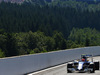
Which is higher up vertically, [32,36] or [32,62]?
[32,62]

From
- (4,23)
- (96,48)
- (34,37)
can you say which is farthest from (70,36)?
(96,48)

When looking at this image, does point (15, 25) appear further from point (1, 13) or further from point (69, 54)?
point (69, 54)

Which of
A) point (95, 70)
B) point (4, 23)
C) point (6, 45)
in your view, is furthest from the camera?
point (4, 23)

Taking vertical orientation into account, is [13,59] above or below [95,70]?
above

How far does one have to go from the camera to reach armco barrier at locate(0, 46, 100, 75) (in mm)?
14477

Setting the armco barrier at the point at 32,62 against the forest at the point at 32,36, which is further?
the forest at the point at 32,36

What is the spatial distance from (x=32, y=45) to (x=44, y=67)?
7890 centimetres

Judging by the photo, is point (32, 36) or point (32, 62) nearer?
point (32, 62)

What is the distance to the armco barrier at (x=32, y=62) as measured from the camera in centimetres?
1448

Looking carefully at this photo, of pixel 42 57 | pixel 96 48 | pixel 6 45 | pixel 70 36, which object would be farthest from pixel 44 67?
pixel 70 36

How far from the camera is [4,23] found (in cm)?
12838

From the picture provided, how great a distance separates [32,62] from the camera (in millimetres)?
18625

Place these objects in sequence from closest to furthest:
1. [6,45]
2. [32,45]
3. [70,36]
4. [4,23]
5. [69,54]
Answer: [69,54], [6,45], [32,45], [4,23], [70,36]

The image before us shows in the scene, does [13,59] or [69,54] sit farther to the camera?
[69,54]
